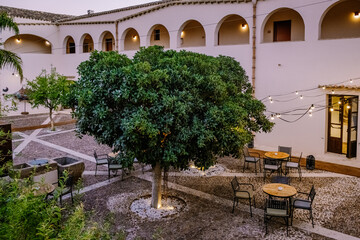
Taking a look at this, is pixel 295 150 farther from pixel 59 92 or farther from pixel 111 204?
pixel 59 92

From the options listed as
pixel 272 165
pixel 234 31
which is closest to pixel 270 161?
pixel 272 165

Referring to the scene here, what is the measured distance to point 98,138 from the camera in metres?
7.64

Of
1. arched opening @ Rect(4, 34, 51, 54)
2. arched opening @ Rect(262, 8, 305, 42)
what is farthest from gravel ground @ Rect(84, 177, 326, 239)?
arched opening @ Rect(4, 34, 51, 54)

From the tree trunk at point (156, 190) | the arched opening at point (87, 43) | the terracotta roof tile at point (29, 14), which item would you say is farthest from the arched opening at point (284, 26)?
the terracotta roof tile at point (29, 14)

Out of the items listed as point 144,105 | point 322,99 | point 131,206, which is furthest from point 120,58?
point 322,99

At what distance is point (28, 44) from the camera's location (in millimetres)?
28109

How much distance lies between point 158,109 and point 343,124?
10363 millimetres

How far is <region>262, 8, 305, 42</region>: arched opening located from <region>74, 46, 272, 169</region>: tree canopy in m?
9.22

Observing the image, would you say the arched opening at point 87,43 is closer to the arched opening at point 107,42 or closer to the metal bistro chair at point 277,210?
the arched opening at point 107,42

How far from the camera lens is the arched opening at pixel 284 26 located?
15391mm

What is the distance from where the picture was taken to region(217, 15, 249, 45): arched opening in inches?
702

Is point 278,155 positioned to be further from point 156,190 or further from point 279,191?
point 156,190

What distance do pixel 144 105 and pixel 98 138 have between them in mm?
1488

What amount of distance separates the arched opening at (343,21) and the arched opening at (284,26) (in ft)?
3.62
